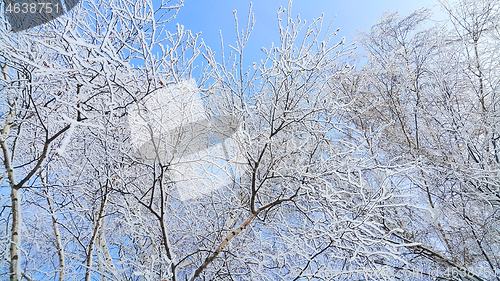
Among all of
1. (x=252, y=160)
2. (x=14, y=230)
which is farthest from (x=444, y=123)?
(x=14, y=230)

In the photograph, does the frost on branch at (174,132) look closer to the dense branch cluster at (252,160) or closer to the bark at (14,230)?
the dense branch cluster at (252,160)

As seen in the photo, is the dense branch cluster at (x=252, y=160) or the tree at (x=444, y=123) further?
the tree at (x=444, y=123)

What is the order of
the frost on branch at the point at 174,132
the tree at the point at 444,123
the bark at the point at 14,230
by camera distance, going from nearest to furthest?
the frost on branch at the point at 174,132 < the bark at the point at 14,230 < the tree at the point at 444,123

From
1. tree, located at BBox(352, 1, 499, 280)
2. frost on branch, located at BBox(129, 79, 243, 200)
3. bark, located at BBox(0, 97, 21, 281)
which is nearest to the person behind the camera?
frost on branch, located at BBox(129, 79, 243, 200)

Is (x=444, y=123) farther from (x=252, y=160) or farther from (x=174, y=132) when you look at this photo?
(x=174, y=132)

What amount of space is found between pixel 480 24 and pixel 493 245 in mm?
3689

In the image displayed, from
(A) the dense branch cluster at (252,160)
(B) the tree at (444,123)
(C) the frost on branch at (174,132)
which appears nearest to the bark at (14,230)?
(A) the dense branch cluster at (252,160)

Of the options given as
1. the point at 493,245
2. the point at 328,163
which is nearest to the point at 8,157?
the point at 328,163

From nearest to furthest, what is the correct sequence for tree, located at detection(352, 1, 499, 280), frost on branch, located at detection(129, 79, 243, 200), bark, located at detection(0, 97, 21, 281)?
frost on branch, located at detection(129, 79, 243, 200)
bark, located at detection(0, 97, 21, 281)
tree, located at detection(352, 1, 499, 280)

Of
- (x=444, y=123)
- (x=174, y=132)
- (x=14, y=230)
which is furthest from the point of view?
(x=444, y=123)

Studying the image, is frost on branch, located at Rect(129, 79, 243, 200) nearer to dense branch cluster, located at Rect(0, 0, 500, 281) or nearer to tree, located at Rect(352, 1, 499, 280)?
dense branch cluster, located at Rect(0, 0, 500, 281)

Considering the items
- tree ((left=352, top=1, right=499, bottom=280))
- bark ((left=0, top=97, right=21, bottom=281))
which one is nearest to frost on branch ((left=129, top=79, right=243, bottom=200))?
bark ((left=0, top=97, right=21, bottom=281))

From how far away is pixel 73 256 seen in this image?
381 cm

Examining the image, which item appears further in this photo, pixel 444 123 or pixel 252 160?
pixel 444 123
